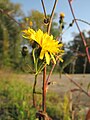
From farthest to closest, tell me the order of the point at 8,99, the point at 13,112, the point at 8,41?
the point at 8,41
the point at 8,99
the point at 13,112

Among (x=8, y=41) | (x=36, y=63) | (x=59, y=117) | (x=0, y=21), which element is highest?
(x=0, y=21)

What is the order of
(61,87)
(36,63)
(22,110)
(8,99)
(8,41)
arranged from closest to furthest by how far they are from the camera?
(36,63) < (22,110) < (8,99) < (61,87) < (8,41)

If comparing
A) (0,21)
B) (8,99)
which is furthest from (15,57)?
(8,99)

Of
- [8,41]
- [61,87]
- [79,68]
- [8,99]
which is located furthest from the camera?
[8,41]

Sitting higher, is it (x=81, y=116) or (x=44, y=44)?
(x=44, y=44)

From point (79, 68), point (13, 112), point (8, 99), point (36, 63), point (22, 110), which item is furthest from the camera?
point (79, 68)

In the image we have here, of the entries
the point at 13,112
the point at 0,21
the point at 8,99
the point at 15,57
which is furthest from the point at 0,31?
the point at 13,112

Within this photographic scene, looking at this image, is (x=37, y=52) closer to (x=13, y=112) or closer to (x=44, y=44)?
(x=44, y=44)

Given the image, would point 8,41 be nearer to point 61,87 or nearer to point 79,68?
point 79,68

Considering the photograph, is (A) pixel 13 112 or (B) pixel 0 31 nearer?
(A) pixel 13 112
